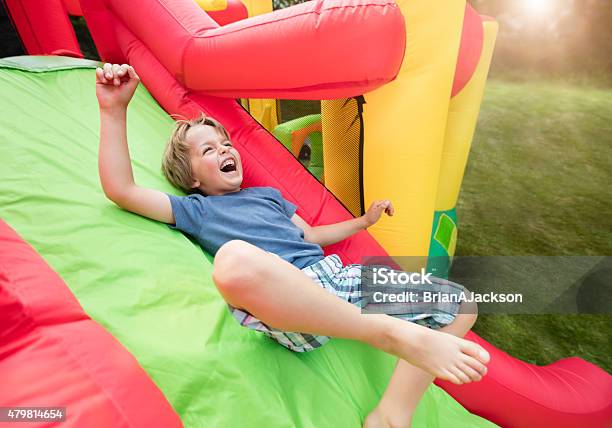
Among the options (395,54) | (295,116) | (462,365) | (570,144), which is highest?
(395,54)

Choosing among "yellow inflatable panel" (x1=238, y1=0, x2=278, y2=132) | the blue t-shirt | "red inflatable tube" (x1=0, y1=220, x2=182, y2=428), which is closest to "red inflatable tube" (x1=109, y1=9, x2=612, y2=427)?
the blue t-shirt

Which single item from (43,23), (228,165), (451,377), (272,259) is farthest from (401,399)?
(43,23)

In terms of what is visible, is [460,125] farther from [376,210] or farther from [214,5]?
[214,5]

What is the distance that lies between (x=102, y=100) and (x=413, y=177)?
2.46ft

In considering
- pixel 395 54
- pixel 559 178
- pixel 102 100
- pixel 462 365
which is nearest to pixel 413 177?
pixel 395 54

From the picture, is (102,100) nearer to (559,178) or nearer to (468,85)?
(468,85)

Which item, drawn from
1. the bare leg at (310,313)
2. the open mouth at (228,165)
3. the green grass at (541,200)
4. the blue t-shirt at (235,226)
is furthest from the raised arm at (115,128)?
the green grass at (541,200)

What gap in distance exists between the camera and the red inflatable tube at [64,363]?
0.55 m

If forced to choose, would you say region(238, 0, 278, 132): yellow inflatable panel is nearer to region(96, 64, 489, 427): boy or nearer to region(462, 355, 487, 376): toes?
region(96, 64, 489, 427): boy

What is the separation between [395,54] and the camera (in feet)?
3.32

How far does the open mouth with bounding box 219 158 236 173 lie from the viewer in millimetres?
1095

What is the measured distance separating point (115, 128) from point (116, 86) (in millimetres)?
76

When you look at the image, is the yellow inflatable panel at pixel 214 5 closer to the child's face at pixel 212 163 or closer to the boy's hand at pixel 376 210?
the child's face at pixel 212 163

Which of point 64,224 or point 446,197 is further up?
point 64,224
